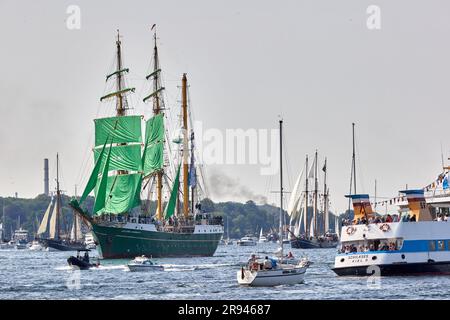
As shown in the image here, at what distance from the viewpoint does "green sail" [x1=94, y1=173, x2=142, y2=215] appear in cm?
11944

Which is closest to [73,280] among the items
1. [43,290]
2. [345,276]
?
[43,290]

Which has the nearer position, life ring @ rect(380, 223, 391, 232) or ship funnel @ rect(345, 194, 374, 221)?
life ring @ rect(380, 223, 391, 232)

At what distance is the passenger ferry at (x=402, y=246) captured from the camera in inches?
2346

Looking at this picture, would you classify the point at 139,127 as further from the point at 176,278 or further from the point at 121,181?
the point at 176,278

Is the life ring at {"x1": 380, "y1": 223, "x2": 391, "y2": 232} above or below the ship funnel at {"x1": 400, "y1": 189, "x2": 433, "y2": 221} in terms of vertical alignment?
below

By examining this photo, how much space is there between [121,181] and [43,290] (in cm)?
6338

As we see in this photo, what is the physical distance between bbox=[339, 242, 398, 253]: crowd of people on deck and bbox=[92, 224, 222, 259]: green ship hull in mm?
58187

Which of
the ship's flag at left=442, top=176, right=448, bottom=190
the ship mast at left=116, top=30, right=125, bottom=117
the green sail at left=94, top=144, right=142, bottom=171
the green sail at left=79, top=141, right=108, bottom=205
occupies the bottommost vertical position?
the ship's flag at left=442, top=176, right=448, bottom=190

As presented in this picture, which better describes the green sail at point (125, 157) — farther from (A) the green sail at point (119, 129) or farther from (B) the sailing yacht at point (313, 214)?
(B) the sailing yacht at point (313, 214)

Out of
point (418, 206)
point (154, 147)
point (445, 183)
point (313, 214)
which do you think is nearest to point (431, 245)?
point (418, 206)

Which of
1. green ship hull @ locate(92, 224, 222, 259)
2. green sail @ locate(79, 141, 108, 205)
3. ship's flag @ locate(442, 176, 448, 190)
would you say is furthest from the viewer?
green ship hull @ locate(92, 224, 222, 259)

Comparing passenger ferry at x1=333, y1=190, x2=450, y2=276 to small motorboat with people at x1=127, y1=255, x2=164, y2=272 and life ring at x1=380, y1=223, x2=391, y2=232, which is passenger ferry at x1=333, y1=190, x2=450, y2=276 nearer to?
life ring at x1=380, y1=223, x2=391, y2=232
